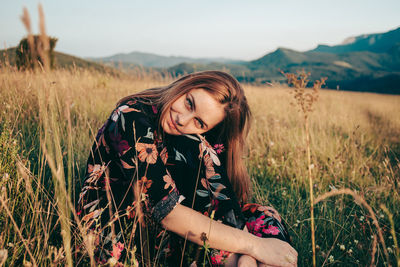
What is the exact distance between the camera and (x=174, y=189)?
134 cm

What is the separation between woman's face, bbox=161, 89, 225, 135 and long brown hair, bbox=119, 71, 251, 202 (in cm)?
4

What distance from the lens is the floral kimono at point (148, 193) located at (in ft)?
4.29

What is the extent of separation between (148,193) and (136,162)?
0.21m

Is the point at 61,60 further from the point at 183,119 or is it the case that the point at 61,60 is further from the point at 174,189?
the point at 174,189

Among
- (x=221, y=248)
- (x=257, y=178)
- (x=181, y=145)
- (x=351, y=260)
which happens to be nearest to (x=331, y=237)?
(x=351, y=260)

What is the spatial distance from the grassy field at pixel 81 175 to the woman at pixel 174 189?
170 millimetres

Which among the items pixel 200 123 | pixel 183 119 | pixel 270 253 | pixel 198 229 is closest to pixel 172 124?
pixel 183 119

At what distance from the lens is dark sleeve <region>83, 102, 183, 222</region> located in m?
1.30

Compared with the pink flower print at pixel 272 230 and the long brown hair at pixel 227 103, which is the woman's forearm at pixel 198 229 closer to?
the pink flower print at pixel 272 230

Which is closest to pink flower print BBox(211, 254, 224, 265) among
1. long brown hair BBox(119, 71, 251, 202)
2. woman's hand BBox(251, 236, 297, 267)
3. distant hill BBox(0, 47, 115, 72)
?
woman's hand BBox(251, 236, 297, 267)

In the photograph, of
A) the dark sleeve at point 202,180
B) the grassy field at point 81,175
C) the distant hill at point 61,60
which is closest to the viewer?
the grassy field at point 81,175

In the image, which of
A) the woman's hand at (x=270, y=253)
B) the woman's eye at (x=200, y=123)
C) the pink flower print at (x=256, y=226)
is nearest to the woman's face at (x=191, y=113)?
the woman's eye at (x=200, y=123)

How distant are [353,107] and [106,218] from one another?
25.3 feet

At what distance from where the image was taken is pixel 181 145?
172 cm
